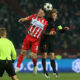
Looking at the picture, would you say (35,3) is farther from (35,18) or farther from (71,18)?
(35,18)

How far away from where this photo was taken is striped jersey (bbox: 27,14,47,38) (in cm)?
983

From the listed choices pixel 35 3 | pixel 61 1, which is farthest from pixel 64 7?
pixel 35 3

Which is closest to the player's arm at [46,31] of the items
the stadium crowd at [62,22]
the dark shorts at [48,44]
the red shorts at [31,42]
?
the dark shorts at [48,44]

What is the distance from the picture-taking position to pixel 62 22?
58.6ft

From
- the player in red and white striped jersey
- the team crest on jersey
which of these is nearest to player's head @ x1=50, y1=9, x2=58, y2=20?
the player in red and white striped jersey

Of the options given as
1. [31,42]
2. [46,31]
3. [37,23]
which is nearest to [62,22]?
[31,42]

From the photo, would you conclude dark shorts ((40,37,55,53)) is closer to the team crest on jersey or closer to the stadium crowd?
the team crest on jersey

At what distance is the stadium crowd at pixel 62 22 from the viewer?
16766 millimetres

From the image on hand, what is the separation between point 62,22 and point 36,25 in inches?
318

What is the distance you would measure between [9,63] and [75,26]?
12399mm

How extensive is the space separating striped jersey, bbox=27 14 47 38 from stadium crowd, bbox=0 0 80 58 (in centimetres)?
622

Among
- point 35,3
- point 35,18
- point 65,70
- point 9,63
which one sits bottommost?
point 65,70

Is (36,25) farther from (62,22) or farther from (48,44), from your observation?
(62,22)

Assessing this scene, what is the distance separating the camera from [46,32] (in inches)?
382
